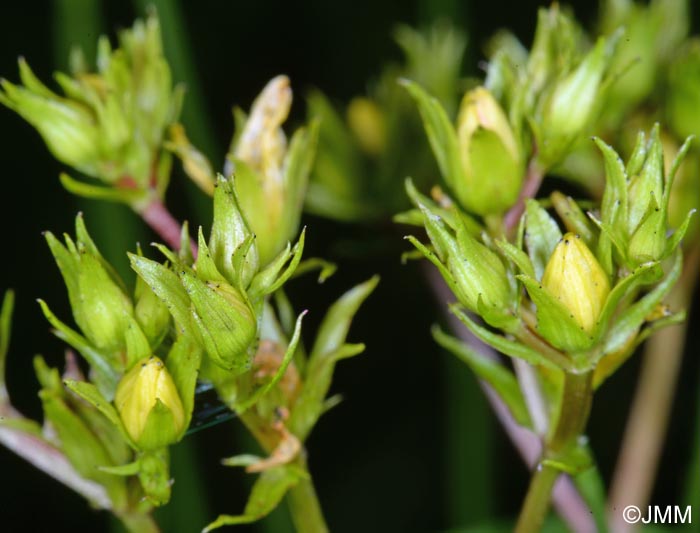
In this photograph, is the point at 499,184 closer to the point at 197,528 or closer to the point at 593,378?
the point at 593,378

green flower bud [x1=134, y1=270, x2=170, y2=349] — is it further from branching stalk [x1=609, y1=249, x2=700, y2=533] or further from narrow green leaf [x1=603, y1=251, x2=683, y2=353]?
branching stalk [x1=609, y1=249, x2=700, y2=533]

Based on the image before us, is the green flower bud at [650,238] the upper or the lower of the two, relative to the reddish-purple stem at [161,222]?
lower

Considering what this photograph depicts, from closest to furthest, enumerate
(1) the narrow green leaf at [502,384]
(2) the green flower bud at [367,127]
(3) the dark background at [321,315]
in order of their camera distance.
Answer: (1) the narrow green leaf at [502,384] → (2) the green flower bud at [367,127] → (3) the dark background at [321,315]

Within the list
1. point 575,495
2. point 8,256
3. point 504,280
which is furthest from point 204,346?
point 8,256

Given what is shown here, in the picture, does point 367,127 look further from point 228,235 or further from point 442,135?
point 228,235

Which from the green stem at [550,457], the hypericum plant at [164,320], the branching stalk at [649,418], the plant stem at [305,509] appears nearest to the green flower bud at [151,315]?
the hypericum plant at [164,320]

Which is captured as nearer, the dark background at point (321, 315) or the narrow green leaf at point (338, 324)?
the narrow green leaf at point (338, 324)

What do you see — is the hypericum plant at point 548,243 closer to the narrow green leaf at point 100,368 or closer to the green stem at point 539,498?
the green stem at point 539,498
